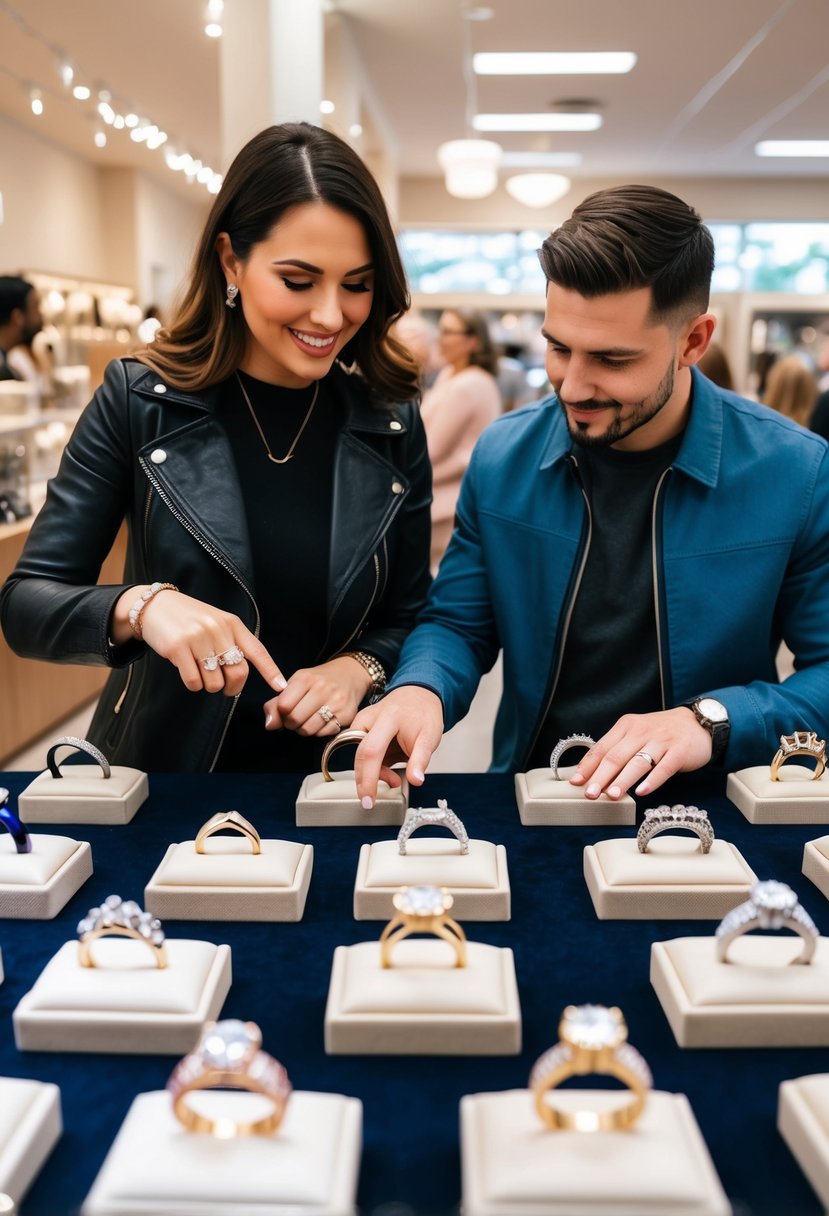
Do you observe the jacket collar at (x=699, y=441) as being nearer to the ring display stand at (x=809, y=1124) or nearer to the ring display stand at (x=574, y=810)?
the ring display stand at (x=574, y=810)

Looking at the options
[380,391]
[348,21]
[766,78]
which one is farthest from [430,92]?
[380,391]

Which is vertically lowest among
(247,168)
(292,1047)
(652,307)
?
(292,1047)

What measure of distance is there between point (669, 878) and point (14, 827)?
2.00 ft

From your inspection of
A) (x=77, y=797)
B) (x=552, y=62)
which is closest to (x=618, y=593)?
(x=77, y=797)

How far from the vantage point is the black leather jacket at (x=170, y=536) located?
1.54 metres

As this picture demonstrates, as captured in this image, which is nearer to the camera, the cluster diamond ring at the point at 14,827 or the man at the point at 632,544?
the cluster diamond ring at the point at 14,827

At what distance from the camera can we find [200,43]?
22.7 feet

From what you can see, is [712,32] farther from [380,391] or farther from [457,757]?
[380,391]

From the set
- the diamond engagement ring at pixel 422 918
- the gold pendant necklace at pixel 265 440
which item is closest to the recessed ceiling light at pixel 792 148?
the gold pendant necklace at pixel 265 440

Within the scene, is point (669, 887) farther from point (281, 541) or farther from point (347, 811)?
point (281, 541)

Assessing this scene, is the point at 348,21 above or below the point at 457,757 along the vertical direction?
above

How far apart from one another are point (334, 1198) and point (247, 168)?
1323mm

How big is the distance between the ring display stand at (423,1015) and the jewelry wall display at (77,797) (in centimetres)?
49

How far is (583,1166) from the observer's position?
0.67 metres
